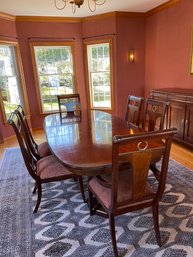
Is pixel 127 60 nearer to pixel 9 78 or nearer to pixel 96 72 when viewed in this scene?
pixel 96 72

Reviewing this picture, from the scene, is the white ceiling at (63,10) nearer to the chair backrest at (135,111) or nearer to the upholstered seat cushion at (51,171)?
the chair backrest at (135,111)

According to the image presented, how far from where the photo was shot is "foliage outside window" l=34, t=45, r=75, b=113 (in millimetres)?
4762

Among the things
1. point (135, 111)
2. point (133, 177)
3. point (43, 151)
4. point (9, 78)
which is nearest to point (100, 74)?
point (9, 78)

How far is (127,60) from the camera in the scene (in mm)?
4746

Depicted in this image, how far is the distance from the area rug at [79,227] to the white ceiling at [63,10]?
3.25m

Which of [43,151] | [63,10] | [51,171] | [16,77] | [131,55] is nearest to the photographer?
[51,171]

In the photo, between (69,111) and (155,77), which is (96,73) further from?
(69,111)

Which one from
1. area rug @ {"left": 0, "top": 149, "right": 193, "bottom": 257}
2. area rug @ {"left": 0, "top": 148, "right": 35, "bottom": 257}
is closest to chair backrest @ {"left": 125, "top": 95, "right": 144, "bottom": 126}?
area rug @ {"left": 0, "top": 149, "right": 193, "bottom": 257}

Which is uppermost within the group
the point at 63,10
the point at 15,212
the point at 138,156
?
the point at 63,10

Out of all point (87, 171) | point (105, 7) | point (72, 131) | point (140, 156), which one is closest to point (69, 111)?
point (72, 131)

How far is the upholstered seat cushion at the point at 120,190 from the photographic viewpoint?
141cm

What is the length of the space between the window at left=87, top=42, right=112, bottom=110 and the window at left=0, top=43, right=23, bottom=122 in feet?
5.75

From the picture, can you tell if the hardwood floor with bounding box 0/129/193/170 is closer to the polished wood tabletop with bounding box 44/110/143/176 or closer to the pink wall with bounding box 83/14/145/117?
the polished wood tabletop with bounding box 44/110/143/176

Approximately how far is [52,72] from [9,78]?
1.04m
